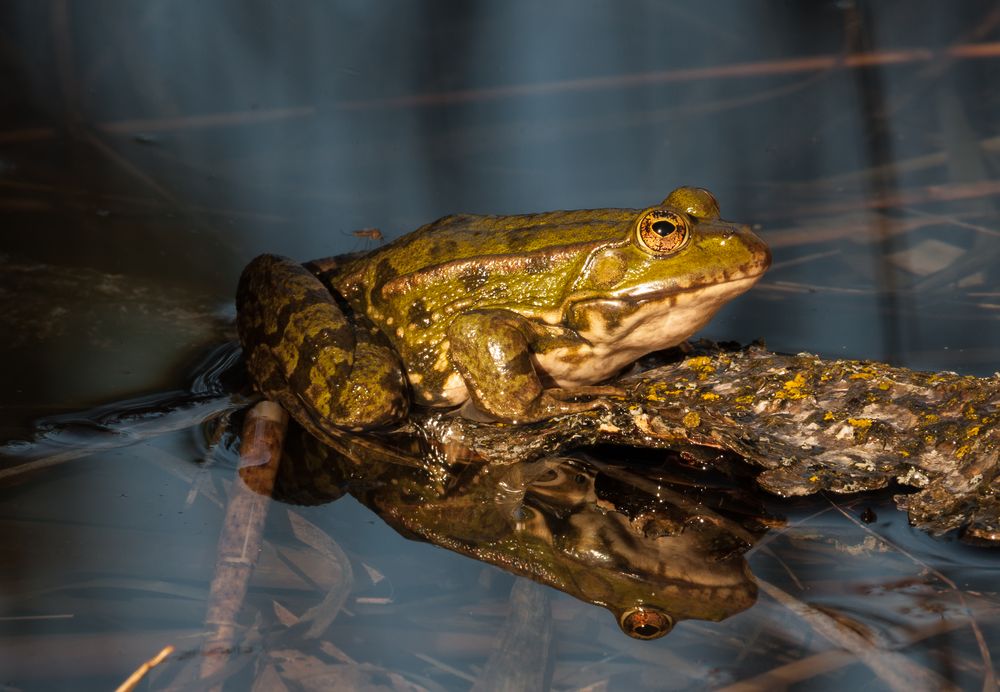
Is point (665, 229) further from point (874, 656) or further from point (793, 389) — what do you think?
point (874, 656)

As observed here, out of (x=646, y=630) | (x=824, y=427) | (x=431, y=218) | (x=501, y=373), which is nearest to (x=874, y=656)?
(x=646, y=630)

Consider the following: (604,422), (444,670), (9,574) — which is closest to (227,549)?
(9,574)

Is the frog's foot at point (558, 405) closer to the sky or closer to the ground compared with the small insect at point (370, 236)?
closer to the ground

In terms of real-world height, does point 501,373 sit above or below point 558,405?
above

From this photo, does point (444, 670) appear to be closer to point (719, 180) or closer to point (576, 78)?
point (719, 180)

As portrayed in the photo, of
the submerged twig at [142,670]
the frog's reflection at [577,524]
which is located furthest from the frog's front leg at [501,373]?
the submerged twig at [142,670]

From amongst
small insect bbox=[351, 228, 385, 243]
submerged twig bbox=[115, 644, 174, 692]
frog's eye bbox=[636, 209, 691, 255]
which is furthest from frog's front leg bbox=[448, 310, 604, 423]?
small insect bbox=[351, 228, 385, 243]

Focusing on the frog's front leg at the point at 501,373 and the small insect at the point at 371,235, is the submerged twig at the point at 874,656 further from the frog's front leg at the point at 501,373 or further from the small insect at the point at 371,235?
the small insect at the point at 371,235

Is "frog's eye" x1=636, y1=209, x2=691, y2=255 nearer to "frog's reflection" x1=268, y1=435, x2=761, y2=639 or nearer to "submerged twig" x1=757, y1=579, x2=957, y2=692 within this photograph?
"frog's reflection" x1=268, y1=435, x2=761, y2=639
